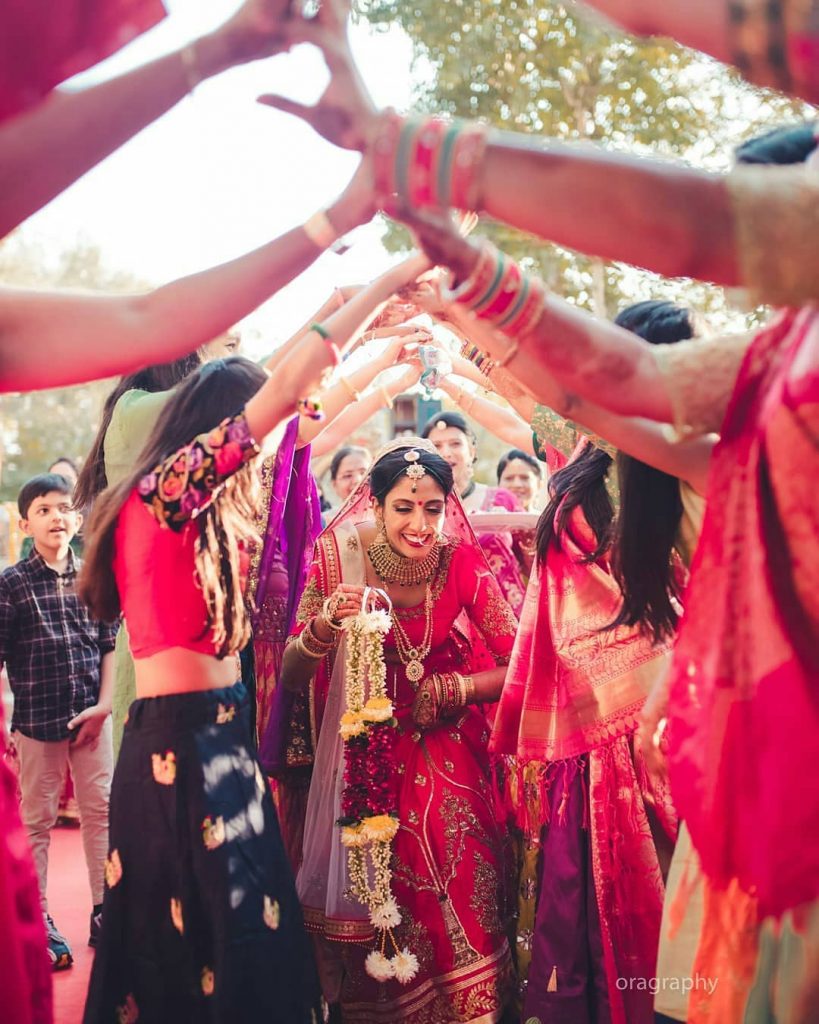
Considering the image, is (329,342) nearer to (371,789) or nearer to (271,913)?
(271,913)

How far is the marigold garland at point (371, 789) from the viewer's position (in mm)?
3129

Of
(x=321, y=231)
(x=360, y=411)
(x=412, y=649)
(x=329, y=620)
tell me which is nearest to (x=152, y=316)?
(x=321, y=231)

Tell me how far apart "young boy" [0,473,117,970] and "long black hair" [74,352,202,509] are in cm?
111

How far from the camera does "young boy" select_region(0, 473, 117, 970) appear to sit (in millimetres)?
4445

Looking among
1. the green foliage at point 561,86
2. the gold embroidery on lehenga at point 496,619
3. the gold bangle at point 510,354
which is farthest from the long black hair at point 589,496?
the green foliage at point 561,86

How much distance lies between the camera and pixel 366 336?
289 centimetres

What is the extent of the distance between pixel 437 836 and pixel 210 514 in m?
1.57

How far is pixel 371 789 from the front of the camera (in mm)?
3174

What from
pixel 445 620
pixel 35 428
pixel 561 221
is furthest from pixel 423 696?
pixel 35 428

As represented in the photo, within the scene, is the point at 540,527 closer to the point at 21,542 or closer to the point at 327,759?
the point at 327,759

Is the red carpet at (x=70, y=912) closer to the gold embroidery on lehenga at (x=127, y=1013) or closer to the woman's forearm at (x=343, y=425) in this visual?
the gold embroidery on lehenga at (x=127, y=1013)

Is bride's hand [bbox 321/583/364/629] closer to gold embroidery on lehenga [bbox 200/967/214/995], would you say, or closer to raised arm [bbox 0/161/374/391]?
gold embroidery on lehenga [bbox 200/967/214/995]

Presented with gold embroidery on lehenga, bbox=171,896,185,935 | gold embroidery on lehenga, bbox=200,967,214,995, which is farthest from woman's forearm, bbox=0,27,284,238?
gold embroidery on lehenga, bbox=200,967,214,995

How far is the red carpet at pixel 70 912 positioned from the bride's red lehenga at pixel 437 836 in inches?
36.7
